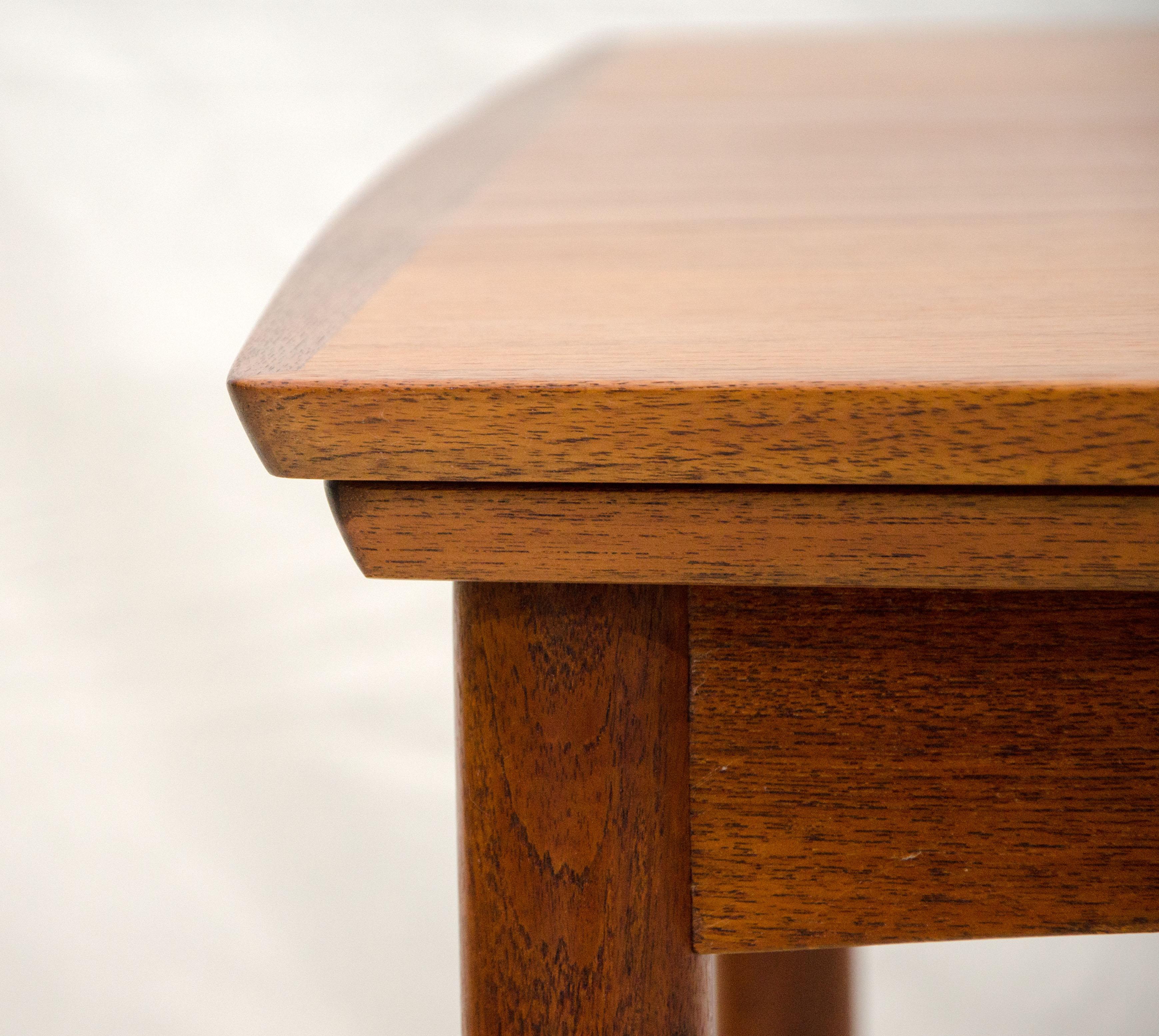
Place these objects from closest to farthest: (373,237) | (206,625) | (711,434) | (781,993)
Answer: (711,434)
(373,237)
(781,993)
(206,625)

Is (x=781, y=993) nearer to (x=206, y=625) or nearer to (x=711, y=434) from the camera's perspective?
(x=711, y=434)

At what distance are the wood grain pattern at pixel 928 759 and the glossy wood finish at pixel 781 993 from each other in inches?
11.5

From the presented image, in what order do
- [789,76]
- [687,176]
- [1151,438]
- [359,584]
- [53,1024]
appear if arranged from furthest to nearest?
1. [359,584]
2. [53,1024]
3. [789,76]
4. [687,176]
5. [1151,438]

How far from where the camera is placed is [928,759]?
0.19 metres

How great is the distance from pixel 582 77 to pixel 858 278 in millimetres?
393

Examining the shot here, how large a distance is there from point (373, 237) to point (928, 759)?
15 cm

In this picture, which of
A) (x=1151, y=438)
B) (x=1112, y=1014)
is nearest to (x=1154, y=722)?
(x=1151, y=438)

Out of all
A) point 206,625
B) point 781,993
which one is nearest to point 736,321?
point 781,993

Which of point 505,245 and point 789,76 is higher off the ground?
point 789,76

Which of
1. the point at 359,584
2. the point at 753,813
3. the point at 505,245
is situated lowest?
the point at 753,813

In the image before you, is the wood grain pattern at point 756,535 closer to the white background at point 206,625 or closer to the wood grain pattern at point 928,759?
the wood grain pattern at point 928,759

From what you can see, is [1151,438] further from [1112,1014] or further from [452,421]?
[1112,1014]

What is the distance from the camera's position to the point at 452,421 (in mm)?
156

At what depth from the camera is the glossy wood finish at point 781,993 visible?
19.0 inches
